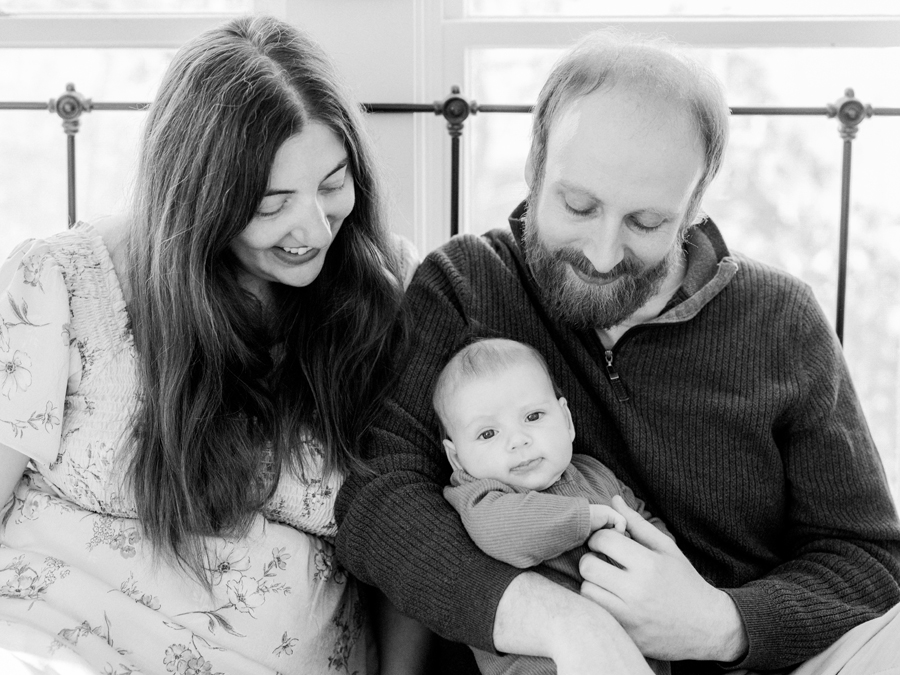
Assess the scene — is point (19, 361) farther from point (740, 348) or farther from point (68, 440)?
point (740, 348)

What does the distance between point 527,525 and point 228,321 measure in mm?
583

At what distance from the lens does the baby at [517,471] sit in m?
1.32

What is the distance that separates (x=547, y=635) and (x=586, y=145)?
75 cm

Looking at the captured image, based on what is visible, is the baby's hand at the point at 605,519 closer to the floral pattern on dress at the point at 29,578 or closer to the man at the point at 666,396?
the man at the point at 666,396

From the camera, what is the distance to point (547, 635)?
49.9 inches

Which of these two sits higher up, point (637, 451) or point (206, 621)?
point (637, 451)

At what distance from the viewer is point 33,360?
4.77 ft

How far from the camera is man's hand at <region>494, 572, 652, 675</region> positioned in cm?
124

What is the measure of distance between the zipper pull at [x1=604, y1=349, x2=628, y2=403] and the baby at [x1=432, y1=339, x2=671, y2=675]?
0.36ft

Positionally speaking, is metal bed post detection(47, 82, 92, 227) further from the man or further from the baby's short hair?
the baby's short hair

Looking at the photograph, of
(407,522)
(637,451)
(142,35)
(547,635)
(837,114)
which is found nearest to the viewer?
(547,635)

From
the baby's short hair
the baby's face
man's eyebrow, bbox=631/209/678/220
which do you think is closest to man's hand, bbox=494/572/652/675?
the baby's face

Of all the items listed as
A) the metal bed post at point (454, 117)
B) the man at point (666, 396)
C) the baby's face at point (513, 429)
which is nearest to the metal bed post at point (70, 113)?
the metal bed post at point (454, 117)

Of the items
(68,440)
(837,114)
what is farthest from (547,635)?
(837,114)
